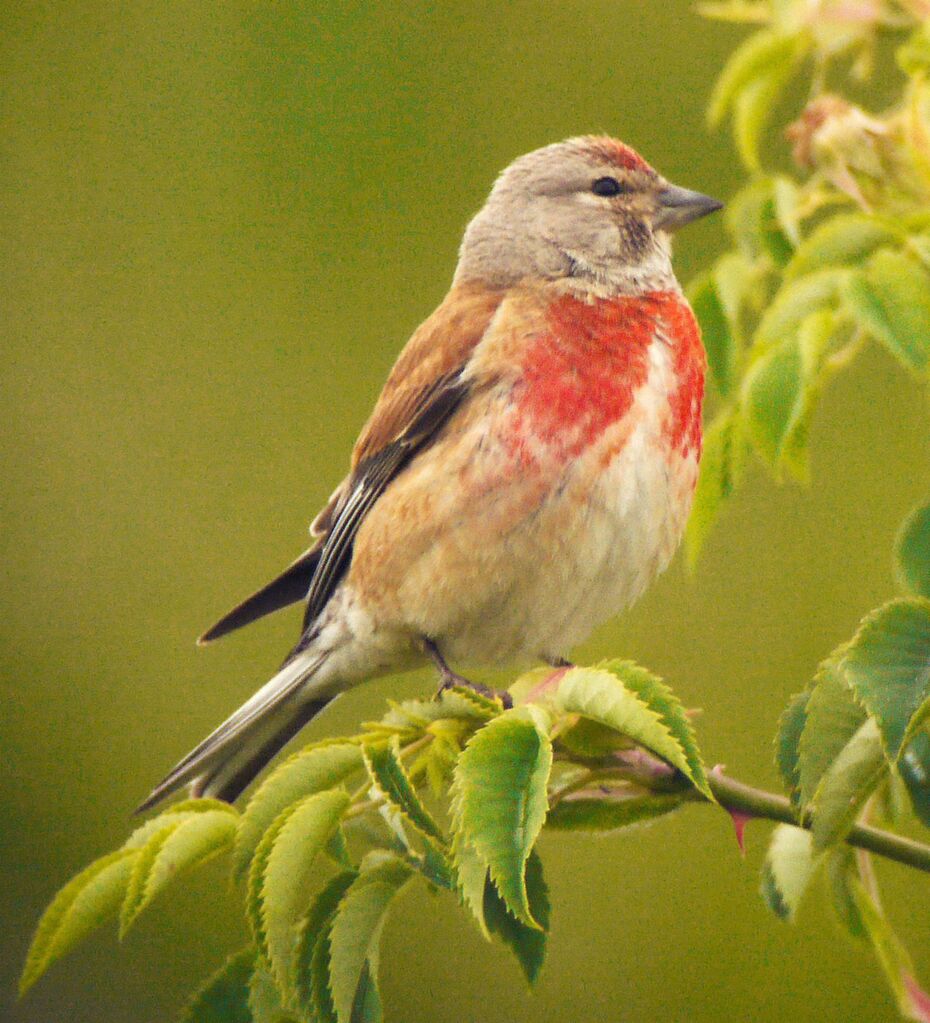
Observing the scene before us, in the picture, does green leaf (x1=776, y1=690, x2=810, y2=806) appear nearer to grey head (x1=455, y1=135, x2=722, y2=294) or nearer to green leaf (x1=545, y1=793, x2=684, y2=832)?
green leaf (x1=545, y1=793, x2=684, y2=832)

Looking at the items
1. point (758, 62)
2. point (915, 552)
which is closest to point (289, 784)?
point (915, 552)

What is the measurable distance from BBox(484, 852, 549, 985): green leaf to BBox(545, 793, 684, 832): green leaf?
2.3 inches

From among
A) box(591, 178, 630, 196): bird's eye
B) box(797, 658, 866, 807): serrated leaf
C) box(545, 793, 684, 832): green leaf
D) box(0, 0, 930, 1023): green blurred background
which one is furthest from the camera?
box(0, 0, 930, 1023): green blurred background

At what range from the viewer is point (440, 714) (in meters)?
1.69

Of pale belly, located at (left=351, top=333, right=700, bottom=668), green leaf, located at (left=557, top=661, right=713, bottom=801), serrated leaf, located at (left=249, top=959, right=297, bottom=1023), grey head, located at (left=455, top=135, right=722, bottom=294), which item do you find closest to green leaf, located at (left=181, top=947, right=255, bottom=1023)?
serrated leaf, located at (left=249, top=959, right=297, bottom=1023)

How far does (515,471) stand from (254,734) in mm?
614

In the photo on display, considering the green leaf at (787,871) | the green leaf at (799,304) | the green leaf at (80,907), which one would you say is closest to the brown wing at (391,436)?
the green leaf at (799,304)

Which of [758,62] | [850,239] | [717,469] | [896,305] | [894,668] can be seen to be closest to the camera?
[894,668]

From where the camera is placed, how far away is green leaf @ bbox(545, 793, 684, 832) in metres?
1.60

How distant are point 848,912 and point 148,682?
2963 millimetres

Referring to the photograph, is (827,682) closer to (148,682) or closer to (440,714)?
(440,714)

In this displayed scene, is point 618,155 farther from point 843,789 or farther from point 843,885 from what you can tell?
point 843,789

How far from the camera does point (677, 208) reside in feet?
8.53

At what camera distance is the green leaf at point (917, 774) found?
1.54 meters
